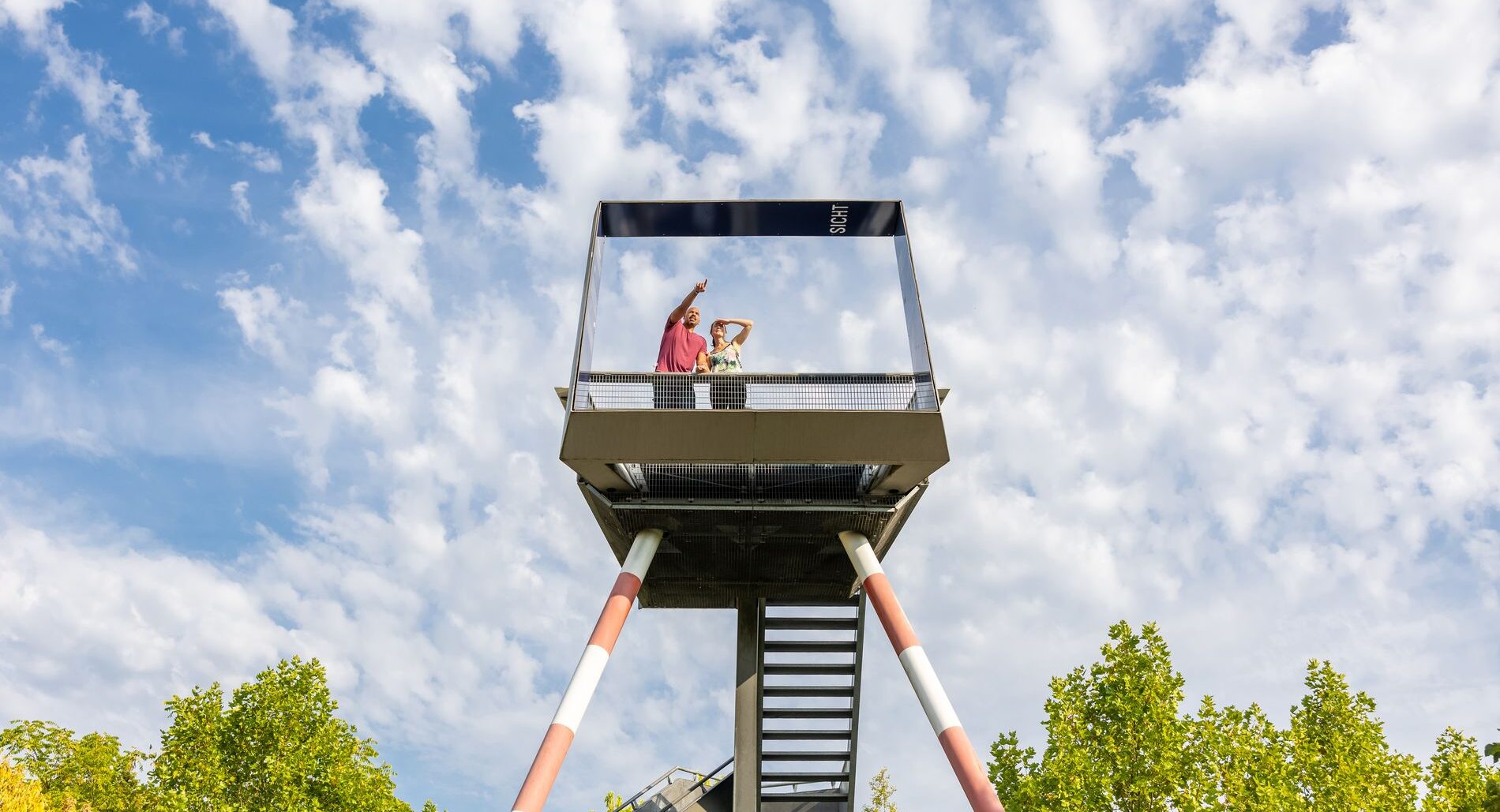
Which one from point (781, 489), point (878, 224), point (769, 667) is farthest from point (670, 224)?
point (769, 667)

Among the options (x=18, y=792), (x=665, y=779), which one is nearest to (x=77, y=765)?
(x=18, y=792)

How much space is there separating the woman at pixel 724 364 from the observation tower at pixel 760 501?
0.05m

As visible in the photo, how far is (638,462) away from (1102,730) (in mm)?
10577

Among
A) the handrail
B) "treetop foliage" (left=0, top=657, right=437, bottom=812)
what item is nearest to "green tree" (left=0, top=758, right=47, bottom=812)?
"treetop foliage" (left=0, top=657, right=437, bottom=812)

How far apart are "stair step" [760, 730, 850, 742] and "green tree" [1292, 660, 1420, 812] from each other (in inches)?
361

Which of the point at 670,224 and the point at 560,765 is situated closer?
the point at 560,765

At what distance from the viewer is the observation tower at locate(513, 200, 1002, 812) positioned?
57.4 ft

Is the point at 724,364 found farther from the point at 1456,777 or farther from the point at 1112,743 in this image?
the point at 1456,777

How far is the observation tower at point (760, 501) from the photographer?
17484 mm

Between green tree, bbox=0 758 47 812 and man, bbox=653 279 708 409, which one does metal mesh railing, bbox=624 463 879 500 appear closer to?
man, bbox=653 279 708 409

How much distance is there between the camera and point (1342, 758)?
20.9 m

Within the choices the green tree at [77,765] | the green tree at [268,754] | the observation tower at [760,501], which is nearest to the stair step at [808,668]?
the observation tower at [760,501]

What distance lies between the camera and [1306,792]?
821 inches

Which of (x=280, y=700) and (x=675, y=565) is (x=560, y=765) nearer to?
(x=675, y=565)
